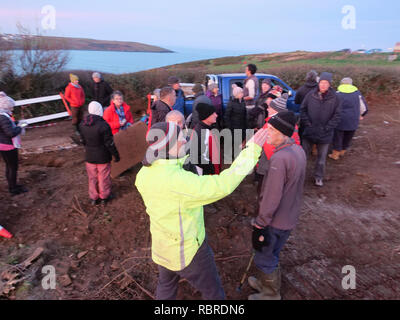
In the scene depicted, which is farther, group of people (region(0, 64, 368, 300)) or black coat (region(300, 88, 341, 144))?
black coat (region(300, 88, 341, 144))

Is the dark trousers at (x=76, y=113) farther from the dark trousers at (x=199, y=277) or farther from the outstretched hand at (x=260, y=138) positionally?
the outstretched hand at (x=260, y=138)

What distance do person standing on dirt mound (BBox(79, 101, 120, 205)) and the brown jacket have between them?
2837mm

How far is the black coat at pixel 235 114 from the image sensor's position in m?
5.68

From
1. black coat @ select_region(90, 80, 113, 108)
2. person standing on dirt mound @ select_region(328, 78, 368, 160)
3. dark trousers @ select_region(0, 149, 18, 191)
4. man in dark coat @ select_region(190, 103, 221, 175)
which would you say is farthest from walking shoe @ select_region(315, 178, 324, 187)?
black coat @ select_region(90, 80, 113, 108)

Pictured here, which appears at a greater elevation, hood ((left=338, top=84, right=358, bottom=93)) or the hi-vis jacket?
hood ((left=338, top=84, right=358, bottom=93))

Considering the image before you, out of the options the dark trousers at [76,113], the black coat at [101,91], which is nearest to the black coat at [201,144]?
the black coat at [101,91]

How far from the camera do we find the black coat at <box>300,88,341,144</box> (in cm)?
477

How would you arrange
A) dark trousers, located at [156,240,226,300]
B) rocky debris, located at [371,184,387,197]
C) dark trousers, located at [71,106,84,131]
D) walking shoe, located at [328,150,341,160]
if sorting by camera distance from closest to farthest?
dark trousers, located at [156,240,226,300]
rocky debris, located at [371,184,387,197]
walking shoe, located at [328,150,341,160]
dark trousers, located at [71,106,84,131]

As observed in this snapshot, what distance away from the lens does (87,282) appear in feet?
10.5

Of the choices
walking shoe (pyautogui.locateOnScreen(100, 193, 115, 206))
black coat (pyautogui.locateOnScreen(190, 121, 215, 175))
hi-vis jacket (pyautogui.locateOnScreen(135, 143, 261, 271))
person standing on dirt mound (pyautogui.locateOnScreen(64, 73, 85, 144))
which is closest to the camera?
hi-vis jacket (pyautogui.locateOnScreen(135, 143, 261, 271))

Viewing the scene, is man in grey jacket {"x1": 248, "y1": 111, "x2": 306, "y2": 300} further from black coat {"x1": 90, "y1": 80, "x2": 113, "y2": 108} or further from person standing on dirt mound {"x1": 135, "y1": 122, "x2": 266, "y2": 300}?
black coat {"x1": 90, "y1": 80, "x2": 113, "y2": 108}

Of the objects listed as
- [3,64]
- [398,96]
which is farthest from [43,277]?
[398,96]

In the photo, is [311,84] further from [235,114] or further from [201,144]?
[201,144]

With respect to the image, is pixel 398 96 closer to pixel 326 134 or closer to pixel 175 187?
pixel 326 134
